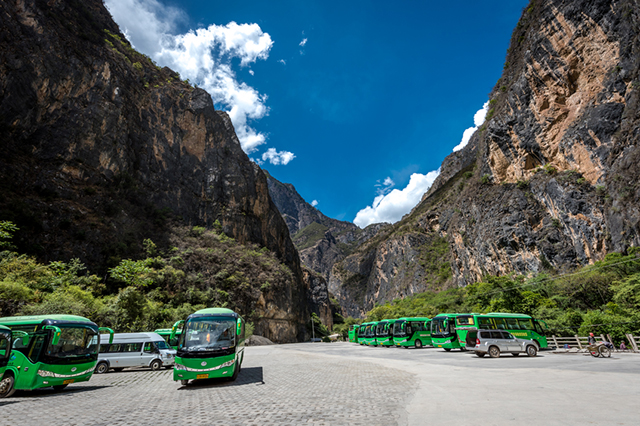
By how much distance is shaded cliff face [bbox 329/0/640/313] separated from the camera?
3016 centimetres

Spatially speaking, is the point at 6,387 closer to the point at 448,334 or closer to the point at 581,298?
the point at 448,334

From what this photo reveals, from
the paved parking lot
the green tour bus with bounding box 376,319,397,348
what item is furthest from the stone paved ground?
the green tour bus with bounding box 376,319,397,348

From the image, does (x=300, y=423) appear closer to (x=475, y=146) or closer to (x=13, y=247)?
(x=13, y=247)

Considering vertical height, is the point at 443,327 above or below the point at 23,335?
below

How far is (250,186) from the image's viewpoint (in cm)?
6366

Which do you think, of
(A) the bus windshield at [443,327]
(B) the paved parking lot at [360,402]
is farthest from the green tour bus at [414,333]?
(B) the paved parking lot at [360,402]

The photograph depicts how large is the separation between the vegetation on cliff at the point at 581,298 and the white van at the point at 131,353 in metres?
26.7

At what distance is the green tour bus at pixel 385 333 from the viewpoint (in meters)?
32.8

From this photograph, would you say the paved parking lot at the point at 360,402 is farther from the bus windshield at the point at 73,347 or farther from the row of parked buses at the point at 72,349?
→ the bus windshield at the point at 73,347

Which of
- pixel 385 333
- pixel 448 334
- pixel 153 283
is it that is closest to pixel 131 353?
pixel 153 283

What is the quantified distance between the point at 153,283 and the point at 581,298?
1659 inches

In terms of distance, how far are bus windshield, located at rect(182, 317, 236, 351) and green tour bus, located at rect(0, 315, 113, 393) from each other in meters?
3.55

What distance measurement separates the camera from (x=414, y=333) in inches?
1196

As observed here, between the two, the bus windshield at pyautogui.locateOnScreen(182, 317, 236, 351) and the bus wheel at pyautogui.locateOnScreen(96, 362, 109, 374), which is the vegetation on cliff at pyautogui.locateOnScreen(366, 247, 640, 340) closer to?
the bus windshield at pyautogui.locateOnScreen(182, 317, 236, 351)
